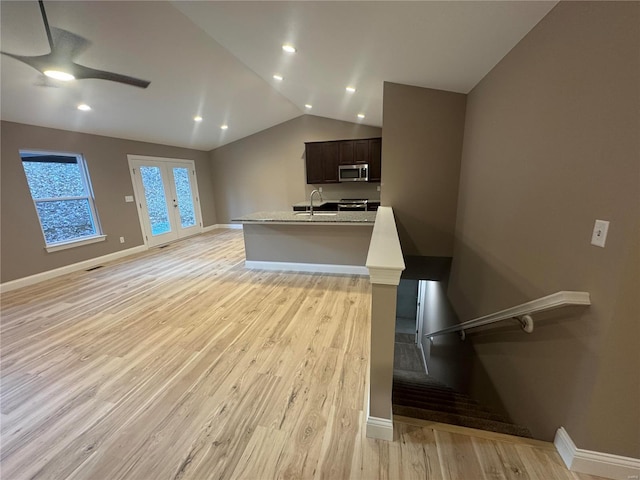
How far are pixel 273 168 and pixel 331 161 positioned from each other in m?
1.64

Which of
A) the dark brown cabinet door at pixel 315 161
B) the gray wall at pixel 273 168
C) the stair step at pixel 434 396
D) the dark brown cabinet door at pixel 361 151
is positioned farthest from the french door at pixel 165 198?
the stair step at pixel 434 396

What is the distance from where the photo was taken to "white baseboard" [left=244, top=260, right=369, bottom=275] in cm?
403

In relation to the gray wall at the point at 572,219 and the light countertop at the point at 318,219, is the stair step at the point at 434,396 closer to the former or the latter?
the gray wall at the point at 572,219

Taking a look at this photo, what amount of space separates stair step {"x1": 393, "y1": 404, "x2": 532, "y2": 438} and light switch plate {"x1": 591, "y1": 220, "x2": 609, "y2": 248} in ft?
4.16

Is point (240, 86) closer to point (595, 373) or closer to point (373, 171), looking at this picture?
point (373, 171)

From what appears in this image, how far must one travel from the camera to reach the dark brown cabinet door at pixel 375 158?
5.75 metres

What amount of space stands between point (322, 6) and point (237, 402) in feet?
9.34

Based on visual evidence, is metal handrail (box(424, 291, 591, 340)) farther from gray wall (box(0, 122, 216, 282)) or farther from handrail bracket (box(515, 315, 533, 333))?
gray wall (box(0, 122, 216, 282))

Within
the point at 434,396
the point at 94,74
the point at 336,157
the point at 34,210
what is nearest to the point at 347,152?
the point at 336,157

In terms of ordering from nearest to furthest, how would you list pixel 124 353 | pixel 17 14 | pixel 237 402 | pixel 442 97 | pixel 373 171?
pixel 237 402, pixel 17 14, pixel 124 353, pixel 442 97, pixel 373 171

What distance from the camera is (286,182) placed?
22.4 feet

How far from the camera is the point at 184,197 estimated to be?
265 inches

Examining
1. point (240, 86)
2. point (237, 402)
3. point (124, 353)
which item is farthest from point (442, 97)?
point (124, 353)

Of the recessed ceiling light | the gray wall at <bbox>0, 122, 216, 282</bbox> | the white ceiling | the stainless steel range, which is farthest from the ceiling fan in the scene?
the stainless steel range
